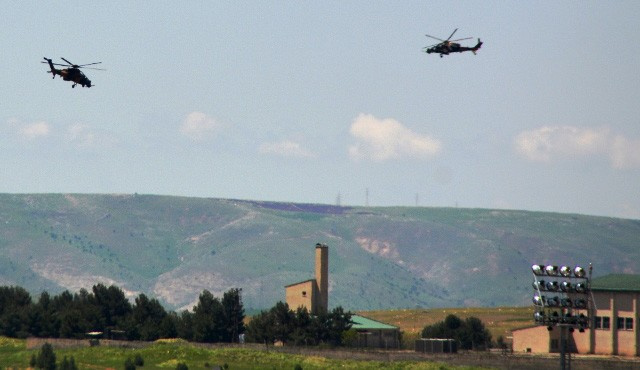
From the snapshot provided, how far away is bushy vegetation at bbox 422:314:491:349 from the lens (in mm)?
163875

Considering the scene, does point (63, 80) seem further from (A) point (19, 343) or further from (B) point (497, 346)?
(B) point (497, 346)

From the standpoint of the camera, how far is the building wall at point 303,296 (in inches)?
6703

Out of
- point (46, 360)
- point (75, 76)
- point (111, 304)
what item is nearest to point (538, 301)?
point (75, 76)

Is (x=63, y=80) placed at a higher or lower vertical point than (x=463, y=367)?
higher

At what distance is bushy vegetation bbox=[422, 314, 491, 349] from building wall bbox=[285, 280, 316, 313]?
14.0 meters

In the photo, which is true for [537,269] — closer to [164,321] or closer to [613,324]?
[613,324]

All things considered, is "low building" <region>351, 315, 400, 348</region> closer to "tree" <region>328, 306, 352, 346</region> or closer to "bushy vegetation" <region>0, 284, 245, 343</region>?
"tree" <region>328, 306, 352, 346</region>

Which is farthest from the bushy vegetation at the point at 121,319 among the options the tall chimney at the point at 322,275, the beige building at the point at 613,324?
the beige building at the point at 613,324

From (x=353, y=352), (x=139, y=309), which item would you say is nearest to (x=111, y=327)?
(x=139, y=309)

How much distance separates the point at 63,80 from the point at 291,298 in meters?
72.1

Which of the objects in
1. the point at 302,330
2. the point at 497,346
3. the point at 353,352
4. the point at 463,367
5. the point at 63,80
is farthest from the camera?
the point at 497,346

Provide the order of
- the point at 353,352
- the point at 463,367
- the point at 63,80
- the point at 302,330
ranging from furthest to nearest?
the point at 302,330 < the point at 353,352 < the point at 463,367 < the point at 63,80

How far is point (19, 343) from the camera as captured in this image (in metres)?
164

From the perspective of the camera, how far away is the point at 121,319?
17400cm
